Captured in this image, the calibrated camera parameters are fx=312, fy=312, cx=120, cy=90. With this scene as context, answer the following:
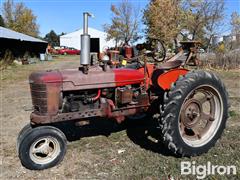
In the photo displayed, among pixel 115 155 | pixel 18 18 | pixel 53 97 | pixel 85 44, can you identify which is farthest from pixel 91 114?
pixel 18 18

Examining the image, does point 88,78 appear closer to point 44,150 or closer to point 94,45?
point 94,45

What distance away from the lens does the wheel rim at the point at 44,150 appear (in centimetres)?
398

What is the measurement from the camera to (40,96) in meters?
4.09

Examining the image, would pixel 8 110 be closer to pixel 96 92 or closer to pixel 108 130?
pixel 108 130

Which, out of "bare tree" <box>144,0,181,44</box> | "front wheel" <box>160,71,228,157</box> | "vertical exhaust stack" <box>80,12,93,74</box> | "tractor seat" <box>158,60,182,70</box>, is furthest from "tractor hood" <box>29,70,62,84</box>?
"bare tree" <box>144,0,181,44</box>

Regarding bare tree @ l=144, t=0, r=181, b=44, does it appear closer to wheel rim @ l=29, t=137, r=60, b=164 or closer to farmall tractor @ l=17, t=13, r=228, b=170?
farmall tractor @ l=17, t=13, r=228, b=170

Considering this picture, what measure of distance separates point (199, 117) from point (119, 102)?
3.90ft

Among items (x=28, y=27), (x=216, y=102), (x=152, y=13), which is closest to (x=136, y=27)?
(x=152, y=13)

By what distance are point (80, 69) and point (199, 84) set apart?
165 centimetres

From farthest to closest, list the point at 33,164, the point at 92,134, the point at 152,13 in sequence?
1. the point at 152,13
2. the point at 92,134
3. the point at 33,164

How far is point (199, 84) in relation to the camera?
4.20 m

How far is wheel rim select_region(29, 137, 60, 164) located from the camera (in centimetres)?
398

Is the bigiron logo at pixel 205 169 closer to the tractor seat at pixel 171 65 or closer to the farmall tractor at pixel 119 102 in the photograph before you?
the farmall tractor at pixel 119 102

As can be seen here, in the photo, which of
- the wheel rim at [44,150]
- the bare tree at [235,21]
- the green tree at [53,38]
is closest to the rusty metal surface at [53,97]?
the wheel rim at [44,150]
